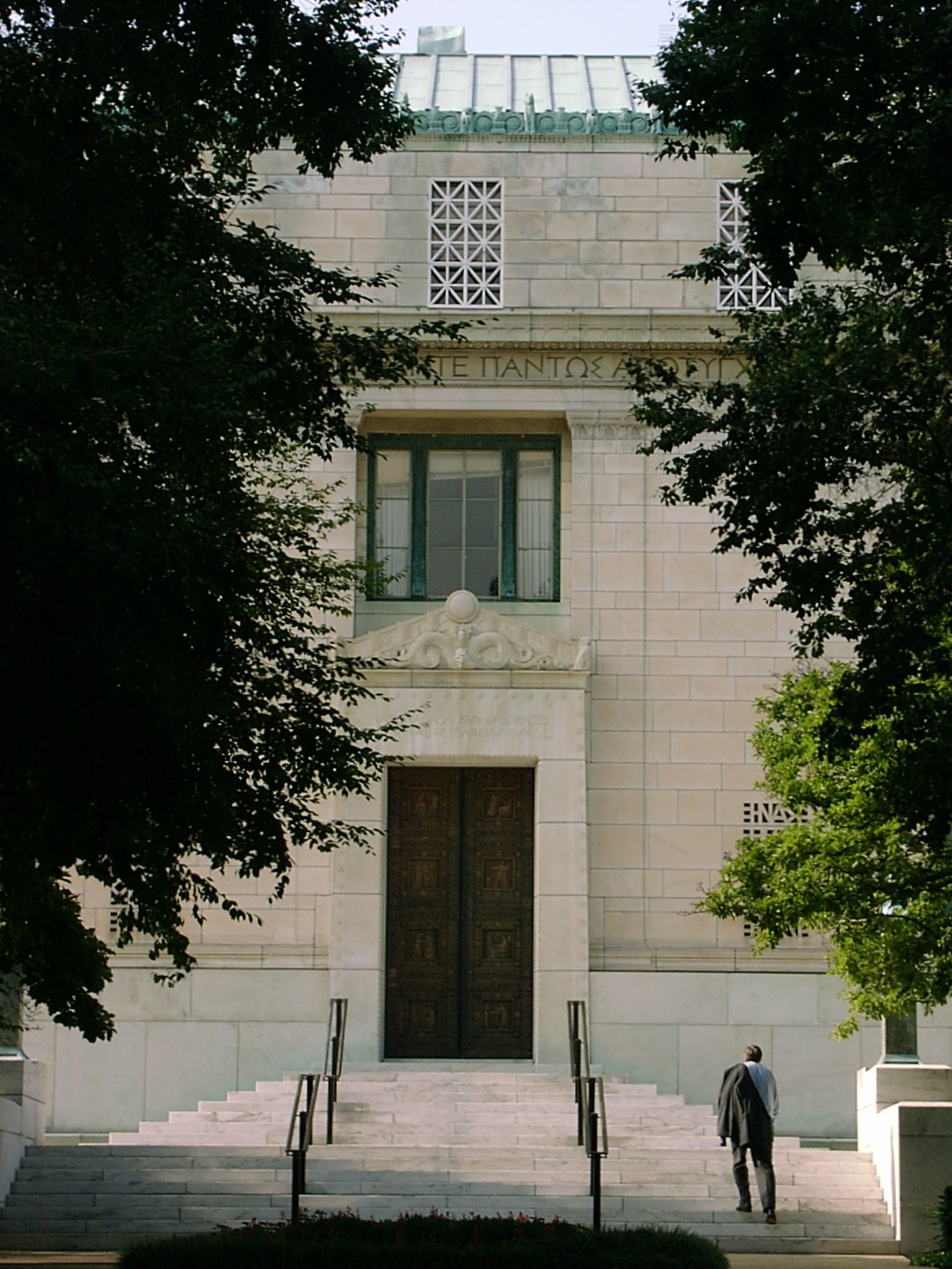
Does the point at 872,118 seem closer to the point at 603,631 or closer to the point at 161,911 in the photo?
the point at 161,911

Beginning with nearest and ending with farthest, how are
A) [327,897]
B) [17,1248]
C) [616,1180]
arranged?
[17,1248] → [616,1180] → [327,897]

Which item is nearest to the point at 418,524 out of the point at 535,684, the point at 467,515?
the point at 467,515

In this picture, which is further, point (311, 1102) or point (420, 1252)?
point (311, 1102)

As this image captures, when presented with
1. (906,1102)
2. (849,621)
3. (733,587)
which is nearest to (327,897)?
(733,587)

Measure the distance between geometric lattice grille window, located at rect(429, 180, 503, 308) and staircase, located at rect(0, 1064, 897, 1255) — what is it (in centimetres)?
1033

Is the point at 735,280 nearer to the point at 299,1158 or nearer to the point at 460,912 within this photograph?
the point at 460,912

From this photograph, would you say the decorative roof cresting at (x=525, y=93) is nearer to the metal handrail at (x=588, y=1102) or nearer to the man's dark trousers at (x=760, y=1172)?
the metal handrail at (x=588, y=1102)

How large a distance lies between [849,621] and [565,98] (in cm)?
1740

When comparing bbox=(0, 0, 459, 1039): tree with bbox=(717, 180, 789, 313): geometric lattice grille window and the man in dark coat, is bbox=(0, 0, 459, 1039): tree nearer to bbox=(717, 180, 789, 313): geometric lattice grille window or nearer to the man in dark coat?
the man in dark coat

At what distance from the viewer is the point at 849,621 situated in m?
14.6

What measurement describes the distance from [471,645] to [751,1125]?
337 inches

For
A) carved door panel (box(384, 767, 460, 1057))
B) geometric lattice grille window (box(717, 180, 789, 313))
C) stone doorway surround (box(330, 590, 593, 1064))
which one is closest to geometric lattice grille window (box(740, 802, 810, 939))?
stone doorway surround (box(330, 590, 593, 1064))

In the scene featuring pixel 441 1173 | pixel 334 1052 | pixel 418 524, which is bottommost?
pixel 441 1173

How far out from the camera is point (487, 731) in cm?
2620
